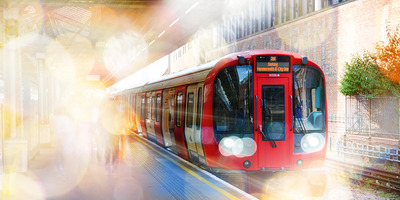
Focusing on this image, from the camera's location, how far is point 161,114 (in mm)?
14953

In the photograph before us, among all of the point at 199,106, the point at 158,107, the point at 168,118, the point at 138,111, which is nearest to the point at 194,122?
the point at 199,106

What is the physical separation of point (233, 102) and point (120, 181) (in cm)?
294

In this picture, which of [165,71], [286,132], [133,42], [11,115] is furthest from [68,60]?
[165,71]

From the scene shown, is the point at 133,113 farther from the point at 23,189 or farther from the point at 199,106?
the point at 23,189

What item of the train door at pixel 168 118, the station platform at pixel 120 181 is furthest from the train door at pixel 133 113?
the station platform at pixel 120 181

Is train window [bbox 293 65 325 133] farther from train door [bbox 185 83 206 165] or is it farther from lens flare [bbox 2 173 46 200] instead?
lens flare [bbox 2 173 46 200]

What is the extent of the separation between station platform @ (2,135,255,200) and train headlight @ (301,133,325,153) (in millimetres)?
1703

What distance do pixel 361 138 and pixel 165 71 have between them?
57592 mm

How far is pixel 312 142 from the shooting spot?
9.00 metres

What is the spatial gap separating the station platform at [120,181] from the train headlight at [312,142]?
1.70 metres

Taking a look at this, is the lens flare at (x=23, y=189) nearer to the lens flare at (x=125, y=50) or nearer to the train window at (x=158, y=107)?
the train window at (x=158, y=107)

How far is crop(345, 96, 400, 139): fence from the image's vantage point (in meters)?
19.5

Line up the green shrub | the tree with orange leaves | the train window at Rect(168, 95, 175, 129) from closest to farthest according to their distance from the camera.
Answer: the train window at Rect(168, 95, 175, 129)
the tree with orange leaves
the green shrub

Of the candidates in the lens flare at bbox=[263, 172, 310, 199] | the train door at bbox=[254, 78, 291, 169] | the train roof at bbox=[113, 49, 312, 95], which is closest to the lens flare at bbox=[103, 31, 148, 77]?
the train roof at bbox=[113, 49, 312, 95]
